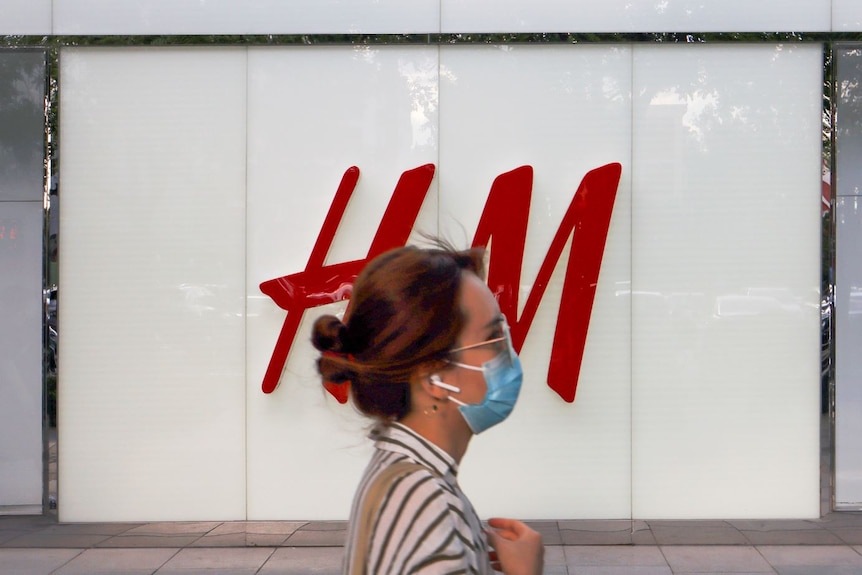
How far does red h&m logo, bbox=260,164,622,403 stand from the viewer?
20.1 ft

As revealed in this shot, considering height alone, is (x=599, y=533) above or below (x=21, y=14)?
below

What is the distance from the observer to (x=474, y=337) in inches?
61.5

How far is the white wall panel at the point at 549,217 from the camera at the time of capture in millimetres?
6207

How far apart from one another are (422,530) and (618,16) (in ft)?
17.9

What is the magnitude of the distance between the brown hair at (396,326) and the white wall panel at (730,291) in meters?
4.90

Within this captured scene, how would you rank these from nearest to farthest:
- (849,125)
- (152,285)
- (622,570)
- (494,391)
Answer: (494,391) < (622,570) < (152,285) < (849,125)

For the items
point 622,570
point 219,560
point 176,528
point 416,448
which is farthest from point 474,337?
point 176,528

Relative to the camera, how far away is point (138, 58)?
6.34 m

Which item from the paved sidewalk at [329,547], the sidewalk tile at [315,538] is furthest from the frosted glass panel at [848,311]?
the sidewalk tile at [315,538]

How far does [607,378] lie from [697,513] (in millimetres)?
1128

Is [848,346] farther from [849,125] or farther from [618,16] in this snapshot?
[618,16]

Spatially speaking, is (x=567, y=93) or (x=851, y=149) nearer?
(x=567, y=93)

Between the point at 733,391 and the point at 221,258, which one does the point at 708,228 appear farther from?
the point at 221,258

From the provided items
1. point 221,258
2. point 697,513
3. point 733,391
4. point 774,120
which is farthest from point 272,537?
point 774,120
